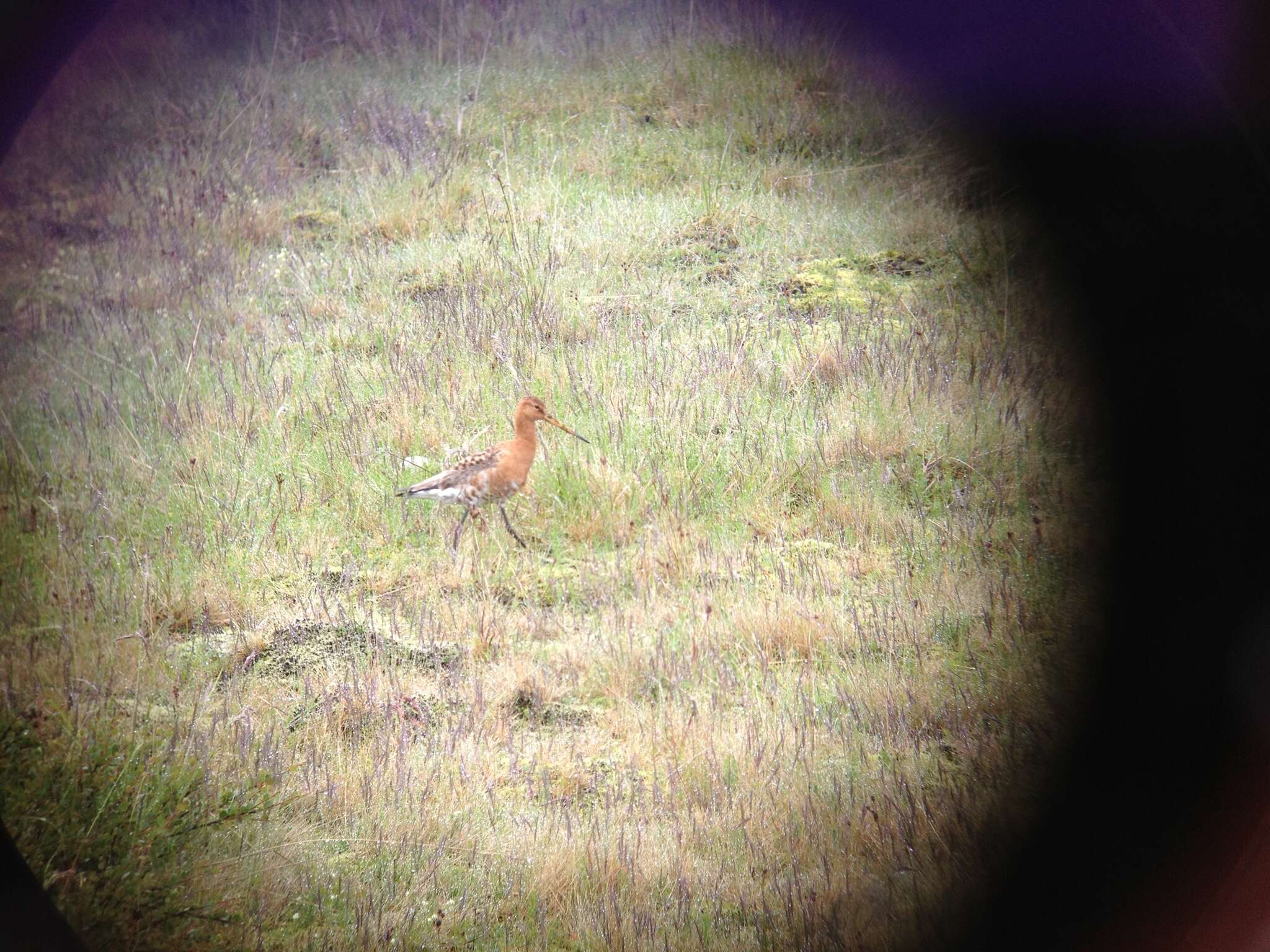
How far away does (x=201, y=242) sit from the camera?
6.87 metres

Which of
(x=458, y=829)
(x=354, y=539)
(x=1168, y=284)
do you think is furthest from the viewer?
(x=354, y=539)

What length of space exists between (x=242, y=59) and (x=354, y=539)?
6.01m

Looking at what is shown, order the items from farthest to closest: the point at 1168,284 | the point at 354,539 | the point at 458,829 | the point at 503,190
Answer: the point at 503,190
the point at 354,539
the point at 458,829
the point at 1168,284

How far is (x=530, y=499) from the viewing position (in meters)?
4.64

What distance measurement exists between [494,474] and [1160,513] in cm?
265

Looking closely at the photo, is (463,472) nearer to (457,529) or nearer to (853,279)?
(457,529)

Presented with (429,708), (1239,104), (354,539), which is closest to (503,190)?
(354,539)

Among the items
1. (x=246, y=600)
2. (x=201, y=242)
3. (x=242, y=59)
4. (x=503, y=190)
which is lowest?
(x=246, y=600)

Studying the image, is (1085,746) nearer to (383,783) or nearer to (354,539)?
(383,783)

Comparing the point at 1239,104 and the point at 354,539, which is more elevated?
the point at 1239,104

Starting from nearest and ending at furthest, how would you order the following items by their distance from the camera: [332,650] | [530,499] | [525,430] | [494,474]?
1. [332,650]
2. [494,474]
3. [525,430]
4. [530,499]

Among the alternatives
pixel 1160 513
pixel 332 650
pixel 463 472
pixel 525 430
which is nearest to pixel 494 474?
pixel 463 472

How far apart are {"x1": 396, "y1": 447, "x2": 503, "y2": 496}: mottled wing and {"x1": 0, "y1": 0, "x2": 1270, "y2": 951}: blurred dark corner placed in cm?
213

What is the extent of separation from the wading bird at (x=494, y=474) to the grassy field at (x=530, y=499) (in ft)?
0.54
